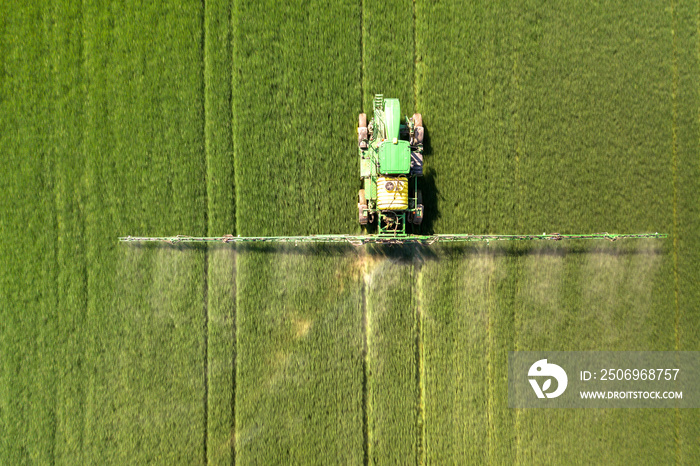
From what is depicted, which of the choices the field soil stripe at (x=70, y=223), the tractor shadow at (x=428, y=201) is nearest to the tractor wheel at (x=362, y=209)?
the tractor shadow at (x=428, y=201)

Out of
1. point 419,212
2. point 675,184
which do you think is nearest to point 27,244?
point 419,212

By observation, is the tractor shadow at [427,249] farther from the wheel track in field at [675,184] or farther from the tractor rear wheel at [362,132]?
the tractor rear wheel at [362,132]

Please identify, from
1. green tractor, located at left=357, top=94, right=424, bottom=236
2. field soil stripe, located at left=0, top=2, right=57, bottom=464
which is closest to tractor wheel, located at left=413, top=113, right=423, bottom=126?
green tractor, located at left=357, top=94, right=424, bottom=236

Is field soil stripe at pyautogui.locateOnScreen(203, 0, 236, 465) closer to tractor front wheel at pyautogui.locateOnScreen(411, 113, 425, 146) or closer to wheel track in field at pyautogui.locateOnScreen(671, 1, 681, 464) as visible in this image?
tractor front wheel at pyautogui.locateOnScreen(411, 113, 425, 146)

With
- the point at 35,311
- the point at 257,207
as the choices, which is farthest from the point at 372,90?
the point at 35,311

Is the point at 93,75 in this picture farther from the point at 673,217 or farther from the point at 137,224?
the point at 673,217

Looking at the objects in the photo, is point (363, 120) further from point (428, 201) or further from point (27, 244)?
point (27, 244)
